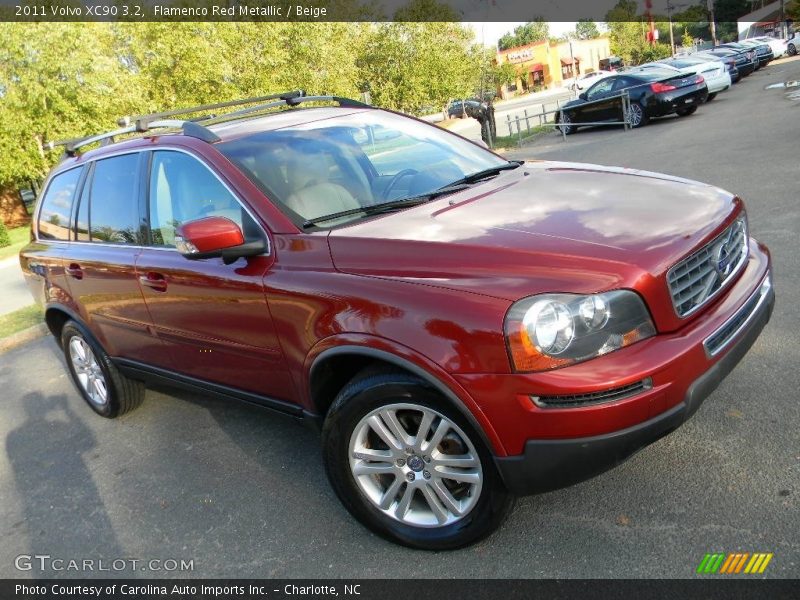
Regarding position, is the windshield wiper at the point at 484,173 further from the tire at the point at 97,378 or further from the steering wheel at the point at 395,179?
the tire at the point at 97,378

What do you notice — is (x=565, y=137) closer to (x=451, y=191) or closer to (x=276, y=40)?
(x=276, y=40)

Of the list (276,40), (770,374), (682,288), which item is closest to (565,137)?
(276,40)

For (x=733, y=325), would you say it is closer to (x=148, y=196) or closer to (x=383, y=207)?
(x=383, y=207)

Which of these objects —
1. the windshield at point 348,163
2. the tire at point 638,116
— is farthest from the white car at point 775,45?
the windshield at point 348,163

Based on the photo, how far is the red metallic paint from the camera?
2953 millimetres

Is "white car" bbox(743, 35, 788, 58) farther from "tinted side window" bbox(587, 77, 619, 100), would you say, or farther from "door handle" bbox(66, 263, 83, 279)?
"door handle" bbox(66, 263, 83, 279)

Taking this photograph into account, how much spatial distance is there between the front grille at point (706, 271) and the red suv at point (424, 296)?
0.01 metres

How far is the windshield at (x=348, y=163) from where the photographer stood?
10.9 feet

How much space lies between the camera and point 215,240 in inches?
117

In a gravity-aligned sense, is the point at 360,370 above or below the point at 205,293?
below

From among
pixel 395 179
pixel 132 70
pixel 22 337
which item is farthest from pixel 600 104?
pixel 132 70

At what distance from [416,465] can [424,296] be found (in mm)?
758

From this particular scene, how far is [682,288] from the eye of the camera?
2607 millimetres

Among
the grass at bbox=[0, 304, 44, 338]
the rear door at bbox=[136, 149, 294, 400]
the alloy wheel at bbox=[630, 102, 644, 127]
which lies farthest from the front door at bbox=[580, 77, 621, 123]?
the rear door at bbox=[136, 149, 294, 400]
